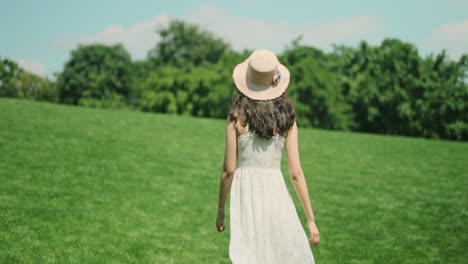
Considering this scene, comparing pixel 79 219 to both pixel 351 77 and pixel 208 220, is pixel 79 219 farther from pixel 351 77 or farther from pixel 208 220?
pixel 351 77

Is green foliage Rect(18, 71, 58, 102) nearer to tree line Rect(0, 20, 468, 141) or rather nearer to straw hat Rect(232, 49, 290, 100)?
tree line Rect(0, 20, 468, 141)

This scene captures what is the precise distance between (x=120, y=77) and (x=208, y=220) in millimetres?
61691

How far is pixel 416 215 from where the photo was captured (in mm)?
9586

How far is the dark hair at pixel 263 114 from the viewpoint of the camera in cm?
345

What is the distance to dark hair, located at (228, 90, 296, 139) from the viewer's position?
3.45 metres

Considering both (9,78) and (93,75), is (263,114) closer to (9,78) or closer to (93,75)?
(9,78)

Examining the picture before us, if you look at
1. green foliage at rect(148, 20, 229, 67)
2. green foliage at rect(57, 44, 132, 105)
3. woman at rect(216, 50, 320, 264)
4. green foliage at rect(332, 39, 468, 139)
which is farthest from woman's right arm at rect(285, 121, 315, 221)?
green foliage at rect(148, 20, 229, 67)

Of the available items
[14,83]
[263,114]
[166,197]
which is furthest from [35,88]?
[263,114]

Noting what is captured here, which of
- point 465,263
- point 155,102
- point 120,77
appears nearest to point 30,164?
point 465,263

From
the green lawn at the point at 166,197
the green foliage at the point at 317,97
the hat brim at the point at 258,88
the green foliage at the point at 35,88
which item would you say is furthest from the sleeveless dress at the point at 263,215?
the green foliage at the point at 317,97

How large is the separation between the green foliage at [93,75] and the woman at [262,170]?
61.8m

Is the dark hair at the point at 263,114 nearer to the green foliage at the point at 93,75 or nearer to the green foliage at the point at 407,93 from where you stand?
the green foliage at the point at 407,93

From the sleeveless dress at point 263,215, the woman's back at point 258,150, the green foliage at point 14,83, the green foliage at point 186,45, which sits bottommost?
the sleeveless dress at point 263,215

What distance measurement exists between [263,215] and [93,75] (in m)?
63.3
